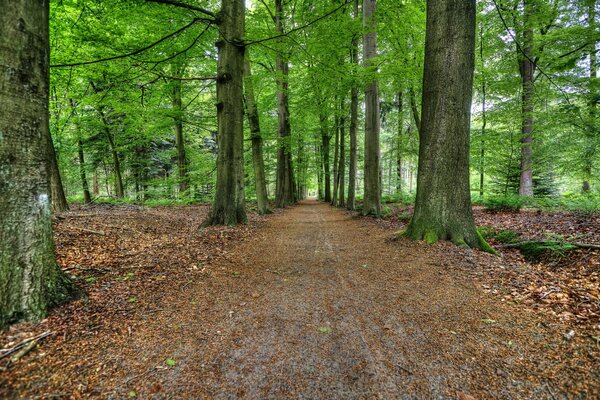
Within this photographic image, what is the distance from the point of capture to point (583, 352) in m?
2.10

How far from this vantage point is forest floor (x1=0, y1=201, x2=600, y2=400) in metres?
1.92

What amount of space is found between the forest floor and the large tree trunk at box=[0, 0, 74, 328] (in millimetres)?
310

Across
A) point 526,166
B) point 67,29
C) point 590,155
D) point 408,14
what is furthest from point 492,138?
point 67,29

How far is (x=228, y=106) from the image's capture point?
7.54 meters

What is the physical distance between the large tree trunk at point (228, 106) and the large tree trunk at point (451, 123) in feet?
16.2

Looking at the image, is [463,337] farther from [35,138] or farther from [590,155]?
[590,155]

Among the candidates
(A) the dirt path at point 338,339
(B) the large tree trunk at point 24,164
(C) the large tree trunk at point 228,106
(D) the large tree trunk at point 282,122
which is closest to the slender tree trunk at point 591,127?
(A) the dirt path at point 338,339

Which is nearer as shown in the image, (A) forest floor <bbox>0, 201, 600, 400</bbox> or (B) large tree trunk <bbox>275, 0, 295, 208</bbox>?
(A) forest floor <bbox>0, 201, 600, 400</bbox>

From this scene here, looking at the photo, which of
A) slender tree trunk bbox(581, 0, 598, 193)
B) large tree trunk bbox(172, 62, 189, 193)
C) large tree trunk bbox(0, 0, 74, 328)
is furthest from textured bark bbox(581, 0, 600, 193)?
large tree trunk bbox(172, 62, 189, 193)

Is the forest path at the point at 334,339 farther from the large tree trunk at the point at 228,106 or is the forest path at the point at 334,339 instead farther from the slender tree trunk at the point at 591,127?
the slender tree trunk at the point at 591,127

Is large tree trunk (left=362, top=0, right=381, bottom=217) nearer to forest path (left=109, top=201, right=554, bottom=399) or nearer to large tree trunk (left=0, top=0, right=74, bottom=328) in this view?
forest path (left=109, top=201, right=554, bottom=399)

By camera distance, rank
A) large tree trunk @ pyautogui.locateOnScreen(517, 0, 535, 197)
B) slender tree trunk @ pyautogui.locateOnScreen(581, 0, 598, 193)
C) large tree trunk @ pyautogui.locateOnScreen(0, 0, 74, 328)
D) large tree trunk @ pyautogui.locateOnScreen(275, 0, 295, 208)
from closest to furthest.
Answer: large tree trunk @ pyautogui.locateOnScreen(0, 0, 74, 328) < slender tree trunk @ pyautogui.locateOnScreen(581, 0, 598, 193) < large tree trunk @ pyautogui.locateOnScreen(517, 0, 535, 197) < large tree trunk @ pyautogui.locateOnScreen(275, 0, 295, 208)

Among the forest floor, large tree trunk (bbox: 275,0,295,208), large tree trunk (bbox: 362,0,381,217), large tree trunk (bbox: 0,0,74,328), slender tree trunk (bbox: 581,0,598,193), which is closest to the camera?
the forest floor

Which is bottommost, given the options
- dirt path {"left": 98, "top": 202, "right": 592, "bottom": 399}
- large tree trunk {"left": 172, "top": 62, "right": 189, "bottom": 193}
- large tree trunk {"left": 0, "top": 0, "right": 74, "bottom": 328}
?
dirt path {"left": 98, "top": 202, "right": 592, "bottom": 399}
